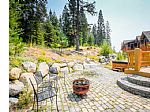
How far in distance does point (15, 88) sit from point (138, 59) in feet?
10.1

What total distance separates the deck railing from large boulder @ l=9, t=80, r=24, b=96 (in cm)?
295

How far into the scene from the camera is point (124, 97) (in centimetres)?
309

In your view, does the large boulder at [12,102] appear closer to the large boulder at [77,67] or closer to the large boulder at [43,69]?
the large boulder at [43,69]

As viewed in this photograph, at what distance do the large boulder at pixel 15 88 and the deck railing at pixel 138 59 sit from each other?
2.95 m

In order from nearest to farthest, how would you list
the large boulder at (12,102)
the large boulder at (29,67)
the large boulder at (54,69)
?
the large boulder at (12,102) < the large boulder at (29,67) < the large boulder at (54,69)

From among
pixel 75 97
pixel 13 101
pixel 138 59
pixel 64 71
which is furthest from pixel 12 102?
pixel 64 71

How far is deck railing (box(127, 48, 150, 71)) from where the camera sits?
166 inches

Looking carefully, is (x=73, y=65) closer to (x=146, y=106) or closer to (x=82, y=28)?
(x=146, y=106)

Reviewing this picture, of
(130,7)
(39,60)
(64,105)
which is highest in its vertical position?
(130,7)

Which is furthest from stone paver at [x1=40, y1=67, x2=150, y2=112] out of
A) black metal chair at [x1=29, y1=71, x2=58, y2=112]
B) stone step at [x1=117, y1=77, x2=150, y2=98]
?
black metal chair at [x1=29, y1=71, x2=58, y2=112]

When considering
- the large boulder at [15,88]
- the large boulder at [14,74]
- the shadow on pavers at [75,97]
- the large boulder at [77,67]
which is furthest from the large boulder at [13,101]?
the large boulder at [77,67]

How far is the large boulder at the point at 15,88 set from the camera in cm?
272
